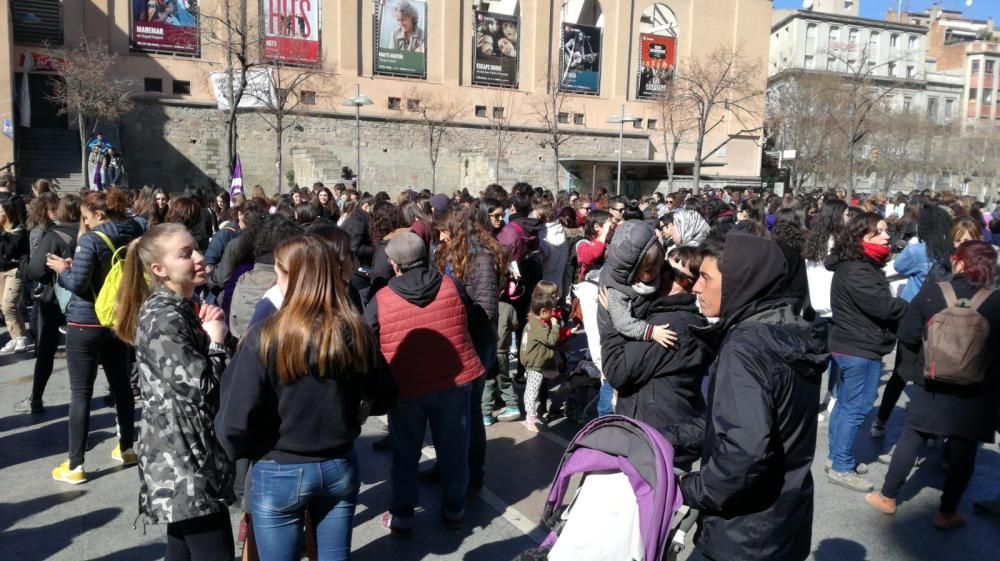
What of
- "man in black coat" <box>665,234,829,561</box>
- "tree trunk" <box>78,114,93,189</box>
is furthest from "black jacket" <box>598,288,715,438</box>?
"tree trunk" <box>78,114,93,189</box>

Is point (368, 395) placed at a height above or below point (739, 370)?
below

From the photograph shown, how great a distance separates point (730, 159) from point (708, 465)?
43.8 m

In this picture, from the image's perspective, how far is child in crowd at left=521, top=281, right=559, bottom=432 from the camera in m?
6.25

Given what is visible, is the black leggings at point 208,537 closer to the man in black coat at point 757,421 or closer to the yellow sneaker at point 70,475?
the man in black coat at point 757,421

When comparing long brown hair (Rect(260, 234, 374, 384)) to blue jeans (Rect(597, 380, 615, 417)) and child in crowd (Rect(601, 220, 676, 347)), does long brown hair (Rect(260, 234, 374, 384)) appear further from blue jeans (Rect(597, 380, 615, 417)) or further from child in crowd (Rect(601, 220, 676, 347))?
blue jeans (Rect(597, 380, 615, 417))

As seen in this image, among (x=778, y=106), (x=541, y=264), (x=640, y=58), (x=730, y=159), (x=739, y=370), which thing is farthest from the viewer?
(x=778, y=106)

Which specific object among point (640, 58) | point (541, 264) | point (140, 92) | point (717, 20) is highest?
point (717, 20)

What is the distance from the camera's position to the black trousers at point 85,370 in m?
4.82

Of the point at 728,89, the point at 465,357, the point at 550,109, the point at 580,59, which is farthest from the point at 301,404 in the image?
the point at 728,89

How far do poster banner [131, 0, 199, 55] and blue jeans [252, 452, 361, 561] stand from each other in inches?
1214

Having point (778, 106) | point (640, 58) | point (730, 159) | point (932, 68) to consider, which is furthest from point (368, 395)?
point (932, 68)

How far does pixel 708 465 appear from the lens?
240cm

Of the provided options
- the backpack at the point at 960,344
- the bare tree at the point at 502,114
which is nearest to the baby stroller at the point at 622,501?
the backpack at the point at 960,344

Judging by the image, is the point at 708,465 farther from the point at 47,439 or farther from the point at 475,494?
the point at 47,439
